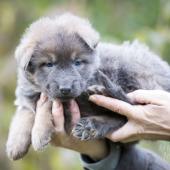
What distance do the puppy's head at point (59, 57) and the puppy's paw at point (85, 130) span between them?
200 mm

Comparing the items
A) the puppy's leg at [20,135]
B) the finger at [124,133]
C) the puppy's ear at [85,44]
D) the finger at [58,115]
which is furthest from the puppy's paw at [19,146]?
the puppy's ear at [85,44]

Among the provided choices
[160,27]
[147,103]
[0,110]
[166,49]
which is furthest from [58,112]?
[0,110]

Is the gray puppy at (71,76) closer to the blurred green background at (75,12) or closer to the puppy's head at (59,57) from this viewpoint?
the puppy's head at (59,57)

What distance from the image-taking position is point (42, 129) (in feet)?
16.1

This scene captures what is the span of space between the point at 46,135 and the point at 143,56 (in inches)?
39.5

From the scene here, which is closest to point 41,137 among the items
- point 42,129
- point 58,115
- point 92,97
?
point 42,129

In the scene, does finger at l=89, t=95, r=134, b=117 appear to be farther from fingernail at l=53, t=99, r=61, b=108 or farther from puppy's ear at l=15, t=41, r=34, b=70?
puppy's ear at l=15, t=41, r=34, b=70

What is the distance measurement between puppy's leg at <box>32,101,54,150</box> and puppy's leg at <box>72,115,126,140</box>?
19 cm

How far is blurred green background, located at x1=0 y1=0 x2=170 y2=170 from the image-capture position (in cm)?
743

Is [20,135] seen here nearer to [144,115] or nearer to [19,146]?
[19,146]

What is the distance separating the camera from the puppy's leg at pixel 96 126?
15.9ft

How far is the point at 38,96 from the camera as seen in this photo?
17.0ft

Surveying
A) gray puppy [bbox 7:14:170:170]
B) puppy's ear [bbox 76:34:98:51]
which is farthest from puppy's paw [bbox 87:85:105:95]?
puppy's ear [bbox 76:34:98:51]

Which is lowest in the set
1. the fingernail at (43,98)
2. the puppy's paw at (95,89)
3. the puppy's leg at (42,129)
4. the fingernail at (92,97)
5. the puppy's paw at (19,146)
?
the puppy's paw at (19,146)
